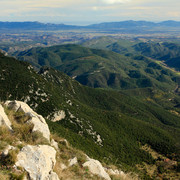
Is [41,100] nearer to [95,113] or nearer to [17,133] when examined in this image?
[95,113]

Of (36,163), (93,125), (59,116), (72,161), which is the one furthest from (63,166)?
(93,125)

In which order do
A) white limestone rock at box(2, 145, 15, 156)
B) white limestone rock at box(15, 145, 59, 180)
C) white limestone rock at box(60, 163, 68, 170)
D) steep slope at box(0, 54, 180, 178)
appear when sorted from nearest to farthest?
white limestone rock at box(15, 145, 59, 180) → white limestone rock at box(2, 145, 15, 156) → white limestone rock at box(60, 163, 68, 170) → steep slope at box(0, 54, 180, 178)

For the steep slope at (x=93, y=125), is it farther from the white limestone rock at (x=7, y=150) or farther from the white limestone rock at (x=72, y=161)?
the white limestone rock at (x=7, y=150)

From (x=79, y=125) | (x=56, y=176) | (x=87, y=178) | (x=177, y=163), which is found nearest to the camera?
(x=56, y=176)

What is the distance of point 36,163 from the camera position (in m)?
16.0

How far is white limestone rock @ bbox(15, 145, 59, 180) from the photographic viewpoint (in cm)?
1516

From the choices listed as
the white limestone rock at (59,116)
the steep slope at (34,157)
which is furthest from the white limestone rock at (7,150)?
the white limestone rock at (59,116)

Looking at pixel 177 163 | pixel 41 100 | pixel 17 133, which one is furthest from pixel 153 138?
pixel 17 133

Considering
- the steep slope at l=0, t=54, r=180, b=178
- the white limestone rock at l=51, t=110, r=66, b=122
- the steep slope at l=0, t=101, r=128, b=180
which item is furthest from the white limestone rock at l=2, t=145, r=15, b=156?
the white limestone rock at l=51, t=110, r=66, b=122

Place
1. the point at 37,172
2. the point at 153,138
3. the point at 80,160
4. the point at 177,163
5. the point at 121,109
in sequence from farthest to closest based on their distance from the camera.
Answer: the point at 121,109 < the point at 153,138 < the point at 177,163 < the point at 80,160 < the point at 37,172

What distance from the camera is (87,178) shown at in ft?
63.5

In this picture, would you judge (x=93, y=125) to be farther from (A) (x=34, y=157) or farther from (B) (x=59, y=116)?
(A) (x=34, y=157)

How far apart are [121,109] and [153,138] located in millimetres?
78188

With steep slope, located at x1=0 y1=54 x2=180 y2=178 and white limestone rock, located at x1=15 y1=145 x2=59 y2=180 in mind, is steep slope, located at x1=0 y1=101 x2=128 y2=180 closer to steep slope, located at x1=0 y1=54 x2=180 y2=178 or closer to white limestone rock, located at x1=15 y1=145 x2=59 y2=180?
white limestone rock, located at x1=15 y1=145 x2=59 y2=180
